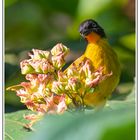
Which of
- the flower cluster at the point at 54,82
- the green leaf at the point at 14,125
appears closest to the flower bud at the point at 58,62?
the flower cluster at the point at 54,82

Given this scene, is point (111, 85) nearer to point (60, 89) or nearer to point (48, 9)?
point (60, 89)

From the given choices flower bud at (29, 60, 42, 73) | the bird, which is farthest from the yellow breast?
flower bud at (29, 60, 42, 73)

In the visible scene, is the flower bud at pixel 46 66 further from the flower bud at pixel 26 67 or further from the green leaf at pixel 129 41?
the green leaf at pixel 129 41

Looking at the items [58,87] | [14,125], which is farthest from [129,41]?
[14,125]

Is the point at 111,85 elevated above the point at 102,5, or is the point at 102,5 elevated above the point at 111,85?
the point at 102,5

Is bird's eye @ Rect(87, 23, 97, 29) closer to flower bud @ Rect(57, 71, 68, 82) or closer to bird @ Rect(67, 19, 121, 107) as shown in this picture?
bird @ Rect(67, 19, 121, 107)
